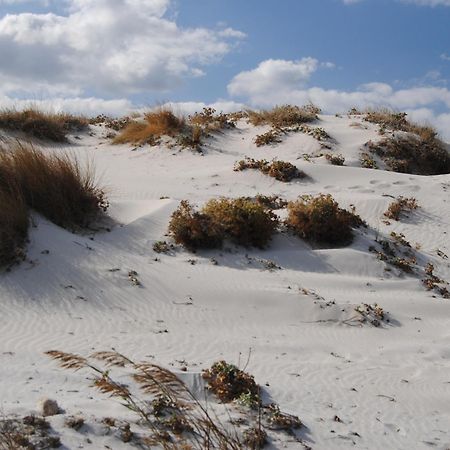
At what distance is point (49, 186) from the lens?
8.37 meters

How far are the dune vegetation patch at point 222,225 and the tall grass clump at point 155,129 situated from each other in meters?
6.83

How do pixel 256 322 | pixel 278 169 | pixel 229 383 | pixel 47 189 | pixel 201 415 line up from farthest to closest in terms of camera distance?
pixel 278 169 < pixel 47 189 < pixel 256 322 < pixel 229 383 < pixel 201 415

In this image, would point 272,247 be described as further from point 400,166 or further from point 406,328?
point 400,166

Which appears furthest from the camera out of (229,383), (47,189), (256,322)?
(47,189)

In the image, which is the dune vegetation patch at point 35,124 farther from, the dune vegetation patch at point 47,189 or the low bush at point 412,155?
the low bush at point 412,155

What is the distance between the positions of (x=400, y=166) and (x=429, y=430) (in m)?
11.2

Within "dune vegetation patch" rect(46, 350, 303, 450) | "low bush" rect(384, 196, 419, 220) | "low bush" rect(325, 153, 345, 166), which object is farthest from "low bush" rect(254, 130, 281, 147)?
"dune vegetation patch" rect(46, 350, 303, 450)

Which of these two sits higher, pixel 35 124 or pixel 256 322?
pixel 35 124

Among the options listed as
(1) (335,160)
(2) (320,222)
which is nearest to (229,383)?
(2) (320,222)

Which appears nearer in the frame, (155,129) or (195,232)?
(195,232)

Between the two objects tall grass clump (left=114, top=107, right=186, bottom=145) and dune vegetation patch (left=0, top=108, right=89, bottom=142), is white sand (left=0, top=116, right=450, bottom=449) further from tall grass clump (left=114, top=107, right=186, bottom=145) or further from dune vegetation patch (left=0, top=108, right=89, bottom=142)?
dune vegetation patch (left=0, top=108, right=89, bottom=142)

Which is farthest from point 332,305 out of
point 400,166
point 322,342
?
point 400,166

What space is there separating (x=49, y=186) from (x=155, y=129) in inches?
301

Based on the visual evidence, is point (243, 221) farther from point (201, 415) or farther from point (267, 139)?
point (267, 139)
